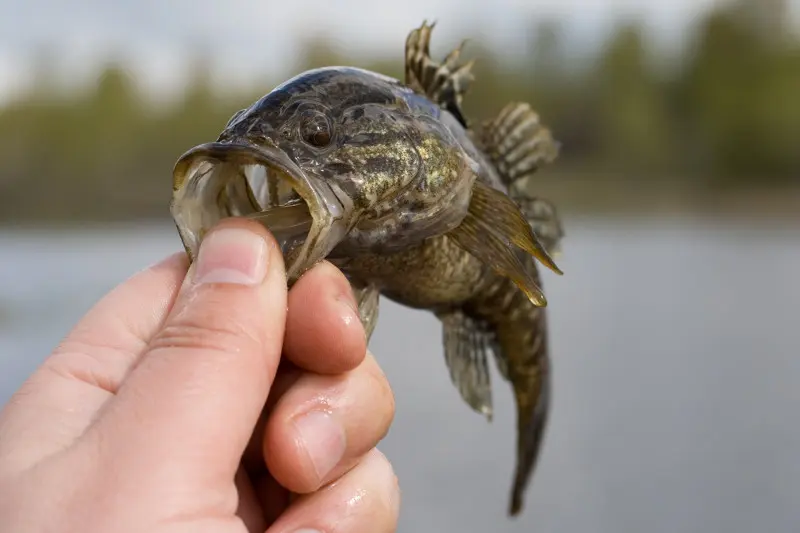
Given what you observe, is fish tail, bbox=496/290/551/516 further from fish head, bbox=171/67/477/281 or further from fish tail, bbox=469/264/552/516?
fish head, bbox=171/67/477/281

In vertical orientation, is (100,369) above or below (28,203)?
above

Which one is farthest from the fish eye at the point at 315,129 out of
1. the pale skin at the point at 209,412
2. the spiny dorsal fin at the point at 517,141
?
the spiny dorsal fin at the point at 517,141

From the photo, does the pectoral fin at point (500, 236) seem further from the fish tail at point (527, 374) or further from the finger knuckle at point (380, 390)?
the fish tail at point (527, 374)

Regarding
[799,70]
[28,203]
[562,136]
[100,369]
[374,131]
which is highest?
[374,131]

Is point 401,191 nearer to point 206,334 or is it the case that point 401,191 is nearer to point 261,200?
point 261,200

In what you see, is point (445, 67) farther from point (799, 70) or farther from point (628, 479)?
point (799, 70)

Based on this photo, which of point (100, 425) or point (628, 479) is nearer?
point (100, 425)

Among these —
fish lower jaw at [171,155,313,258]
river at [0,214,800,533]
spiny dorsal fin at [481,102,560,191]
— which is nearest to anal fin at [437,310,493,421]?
spiny dorsal fin at [481,102,560,191]

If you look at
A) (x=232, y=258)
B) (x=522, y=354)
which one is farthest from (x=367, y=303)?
(x=522, y=354)

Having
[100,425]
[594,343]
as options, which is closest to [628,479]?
[594,343]
